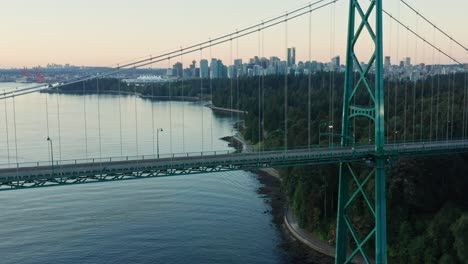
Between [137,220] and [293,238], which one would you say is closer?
[293,238]

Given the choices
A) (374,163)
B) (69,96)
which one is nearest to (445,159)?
(374,163)

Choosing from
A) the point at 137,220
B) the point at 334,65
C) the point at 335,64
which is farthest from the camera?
the point at 335,64

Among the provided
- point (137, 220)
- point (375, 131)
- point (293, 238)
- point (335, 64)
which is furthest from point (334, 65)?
point (375, 131)

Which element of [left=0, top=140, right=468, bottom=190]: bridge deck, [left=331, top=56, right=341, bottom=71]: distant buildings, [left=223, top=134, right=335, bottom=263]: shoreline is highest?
[left=331, top=56, right=341, bottom=71]: distant buildings

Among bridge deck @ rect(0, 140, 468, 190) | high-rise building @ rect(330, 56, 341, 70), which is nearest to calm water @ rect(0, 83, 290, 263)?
bridge deck @ rect(0, 140, 468, 190)

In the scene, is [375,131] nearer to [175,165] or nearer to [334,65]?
[175,165]

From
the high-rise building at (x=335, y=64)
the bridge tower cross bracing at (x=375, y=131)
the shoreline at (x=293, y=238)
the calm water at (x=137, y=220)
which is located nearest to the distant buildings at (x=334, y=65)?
the high-rise building at (x=335, y=64)

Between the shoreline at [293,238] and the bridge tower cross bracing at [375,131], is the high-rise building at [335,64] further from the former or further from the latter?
the bridge tower cross bracing at [375,131]

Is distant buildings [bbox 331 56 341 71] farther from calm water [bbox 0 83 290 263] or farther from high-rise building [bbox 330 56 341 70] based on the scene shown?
calm water [bbox 0 83 290 263]

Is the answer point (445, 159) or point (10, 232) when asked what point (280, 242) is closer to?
point (445, 159)
